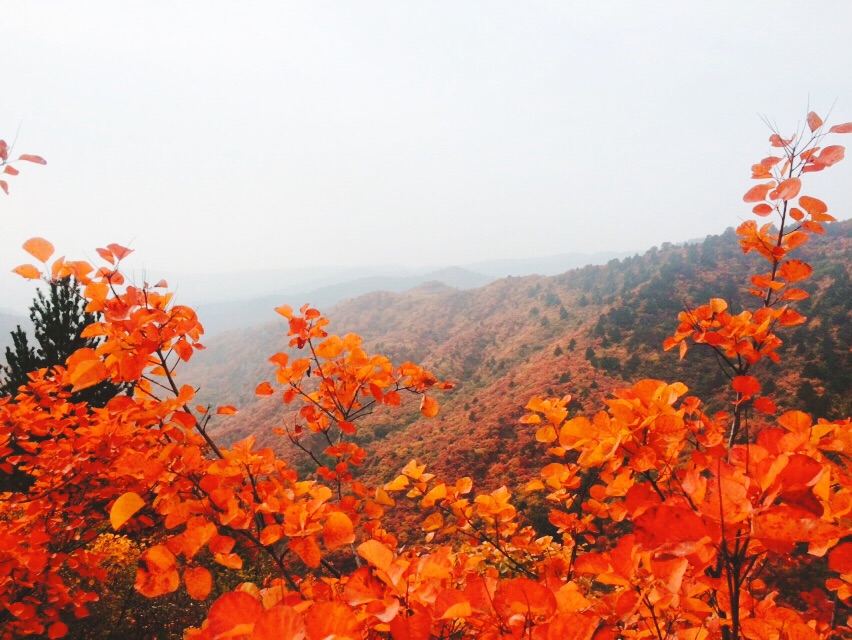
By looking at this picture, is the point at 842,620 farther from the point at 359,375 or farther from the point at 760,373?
the point at 760,373

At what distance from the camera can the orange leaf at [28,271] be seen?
1.44 meters

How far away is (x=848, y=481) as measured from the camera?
1.11m

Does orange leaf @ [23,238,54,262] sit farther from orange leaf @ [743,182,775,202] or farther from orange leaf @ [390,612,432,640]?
orange leaf @ [743,182,775,202]

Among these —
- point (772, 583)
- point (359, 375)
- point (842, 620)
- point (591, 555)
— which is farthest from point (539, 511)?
point (591, 555)

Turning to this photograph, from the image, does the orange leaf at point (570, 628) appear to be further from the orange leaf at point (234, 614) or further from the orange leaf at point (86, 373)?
the orange leaf at point (86, 373)

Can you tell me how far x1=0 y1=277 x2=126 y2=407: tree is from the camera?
26.6 ft

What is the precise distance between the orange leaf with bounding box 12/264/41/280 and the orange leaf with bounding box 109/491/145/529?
0.96 metres

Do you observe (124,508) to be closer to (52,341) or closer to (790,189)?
(790,189)

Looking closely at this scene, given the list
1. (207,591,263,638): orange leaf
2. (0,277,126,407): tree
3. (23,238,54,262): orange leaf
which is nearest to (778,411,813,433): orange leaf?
(207,591,263,638): orange leaf

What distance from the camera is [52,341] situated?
846 cm

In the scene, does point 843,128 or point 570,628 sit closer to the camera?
point 570,628

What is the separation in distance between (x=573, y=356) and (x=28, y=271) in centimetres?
1725

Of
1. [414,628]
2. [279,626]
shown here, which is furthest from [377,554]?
[279,626]

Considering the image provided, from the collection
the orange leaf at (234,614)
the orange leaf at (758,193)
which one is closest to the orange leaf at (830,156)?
the orange leaf at (758,193)
